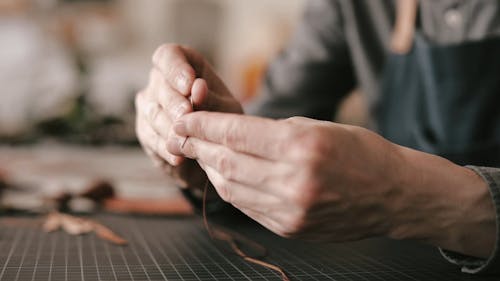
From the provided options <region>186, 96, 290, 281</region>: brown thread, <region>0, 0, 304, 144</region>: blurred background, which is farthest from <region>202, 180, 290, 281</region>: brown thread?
<region>0, 0, 304, 144</region>: blurred background

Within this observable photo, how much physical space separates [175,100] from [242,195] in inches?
6.7

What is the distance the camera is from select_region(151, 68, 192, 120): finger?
566 millimetres

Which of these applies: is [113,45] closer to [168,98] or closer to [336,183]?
[168,98]

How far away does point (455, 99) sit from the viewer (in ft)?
3.02

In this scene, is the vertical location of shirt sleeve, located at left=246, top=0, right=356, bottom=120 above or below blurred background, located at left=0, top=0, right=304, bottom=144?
above

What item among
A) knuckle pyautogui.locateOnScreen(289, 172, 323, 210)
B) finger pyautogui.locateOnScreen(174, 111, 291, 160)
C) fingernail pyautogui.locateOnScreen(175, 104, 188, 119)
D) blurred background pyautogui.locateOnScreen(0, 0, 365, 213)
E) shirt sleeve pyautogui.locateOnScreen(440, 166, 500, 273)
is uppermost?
finger pyautogui.locateOnScreen(174, 111, 291, 160)

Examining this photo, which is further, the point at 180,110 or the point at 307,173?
the point at 180,110

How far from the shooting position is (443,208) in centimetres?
47

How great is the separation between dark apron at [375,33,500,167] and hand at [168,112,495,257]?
1.50 ft

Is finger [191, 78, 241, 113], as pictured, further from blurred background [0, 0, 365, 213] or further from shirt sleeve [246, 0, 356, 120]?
blurred background [0, 0, 365, 213]

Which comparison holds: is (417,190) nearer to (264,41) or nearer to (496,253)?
(496,253)

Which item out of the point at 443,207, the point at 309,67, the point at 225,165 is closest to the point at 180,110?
the point at 225,165

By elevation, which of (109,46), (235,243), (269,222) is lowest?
(109,46)

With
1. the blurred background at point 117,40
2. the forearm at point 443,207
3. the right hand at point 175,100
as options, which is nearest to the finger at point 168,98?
the right hand at point 175,100
